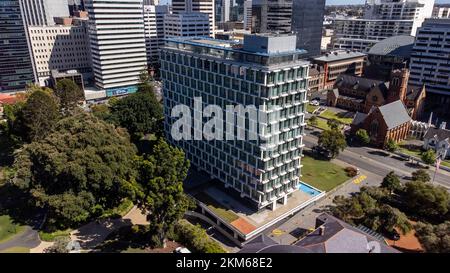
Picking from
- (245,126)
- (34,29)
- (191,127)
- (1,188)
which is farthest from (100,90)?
(245,126)

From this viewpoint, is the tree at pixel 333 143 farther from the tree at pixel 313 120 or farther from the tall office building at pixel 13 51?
the tall office building at pixel 13 51

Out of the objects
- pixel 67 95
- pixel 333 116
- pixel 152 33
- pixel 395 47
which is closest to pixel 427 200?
pixel 333 116

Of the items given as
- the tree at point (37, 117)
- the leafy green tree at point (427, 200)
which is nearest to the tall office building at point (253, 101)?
the leafy green tree at point (427, 200)

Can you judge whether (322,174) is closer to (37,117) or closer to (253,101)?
(253,101)

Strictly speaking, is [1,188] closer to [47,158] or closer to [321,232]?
[47,158]
